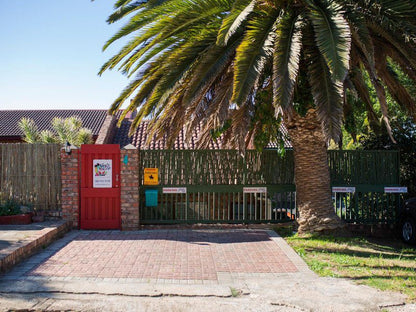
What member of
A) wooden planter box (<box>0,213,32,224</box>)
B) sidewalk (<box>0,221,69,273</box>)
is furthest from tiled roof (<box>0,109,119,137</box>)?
sidewalk (<box>0,221,69,273</box>)

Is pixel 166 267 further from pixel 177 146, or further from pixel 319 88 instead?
pixel 177 146

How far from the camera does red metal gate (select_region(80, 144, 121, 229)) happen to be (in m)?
9.55

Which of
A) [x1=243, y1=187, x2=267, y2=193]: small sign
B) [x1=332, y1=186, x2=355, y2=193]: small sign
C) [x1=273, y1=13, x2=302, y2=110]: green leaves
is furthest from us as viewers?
[x1=332, y1=186, x2=355, y2=193]: small sign

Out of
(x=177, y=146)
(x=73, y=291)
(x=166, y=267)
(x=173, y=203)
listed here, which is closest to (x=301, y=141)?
(x=173, y=203)

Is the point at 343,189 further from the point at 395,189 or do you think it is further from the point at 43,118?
the point at 43,118

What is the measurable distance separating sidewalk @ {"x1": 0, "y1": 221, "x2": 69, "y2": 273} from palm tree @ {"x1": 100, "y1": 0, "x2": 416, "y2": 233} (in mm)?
3045

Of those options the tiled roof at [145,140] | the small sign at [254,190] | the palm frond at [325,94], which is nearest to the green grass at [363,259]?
the small sign at [254,190]

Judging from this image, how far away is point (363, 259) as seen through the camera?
7188mm

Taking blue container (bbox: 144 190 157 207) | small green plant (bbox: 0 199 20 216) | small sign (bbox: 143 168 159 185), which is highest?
small sign (bbox: 143 168 159 185)

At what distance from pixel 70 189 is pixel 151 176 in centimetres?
201

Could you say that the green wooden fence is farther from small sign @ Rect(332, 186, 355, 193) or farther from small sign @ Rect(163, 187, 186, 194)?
small sign @ Rect(332, 186, 355, 193)

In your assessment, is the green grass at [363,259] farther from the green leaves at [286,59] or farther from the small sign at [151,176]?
the small sign at [151,176]

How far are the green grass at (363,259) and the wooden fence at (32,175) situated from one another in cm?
586

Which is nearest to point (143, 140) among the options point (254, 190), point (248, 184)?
point (248, 184)
